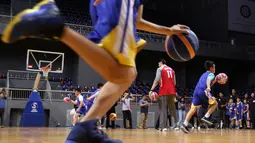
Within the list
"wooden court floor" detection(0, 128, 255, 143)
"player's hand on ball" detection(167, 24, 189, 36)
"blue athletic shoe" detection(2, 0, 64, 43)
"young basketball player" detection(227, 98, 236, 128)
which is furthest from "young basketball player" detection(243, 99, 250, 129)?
"blue athletic shoe" detection(2, 0, 64, 43)

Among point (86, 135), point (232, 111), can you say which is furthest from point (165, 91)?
point (232, 111)

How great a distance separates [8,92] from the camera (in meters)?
14.1

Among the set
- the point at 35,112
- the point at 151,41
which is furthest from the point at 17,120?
the point at 151,41

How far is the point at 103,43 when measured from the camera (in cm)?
197

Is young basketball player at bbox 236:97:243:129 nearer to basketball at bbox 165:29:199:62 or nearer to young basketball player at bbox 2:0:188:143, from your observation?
basketball at bbox 165:29:199:62

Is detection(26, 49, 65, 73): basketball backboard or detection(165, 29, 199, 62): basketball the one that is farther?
detection(26, 49, 65, 73): basketball backboard

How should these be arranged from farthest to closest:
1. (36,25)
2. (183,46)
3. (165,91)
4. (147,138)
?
1. (165,91)
2. (147,138)
3. (183,46)
4. (36,25)

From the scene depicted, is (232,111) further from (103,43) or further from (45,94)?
(103,43)

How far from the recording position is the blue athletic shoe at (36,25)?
64.5 inches

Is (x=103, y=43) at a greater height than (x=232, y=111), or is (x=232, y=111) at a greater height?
(x=103, y=43)

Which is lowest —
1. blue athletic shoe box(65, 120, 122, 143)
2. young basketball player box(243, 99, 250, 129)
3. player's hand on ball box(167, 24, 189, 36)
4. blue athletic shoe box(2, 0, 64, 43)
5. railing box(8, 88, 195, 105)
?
young basketball player box(243, 99, 250, 129)

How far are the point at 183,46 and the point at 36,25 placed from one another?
57.0 inches

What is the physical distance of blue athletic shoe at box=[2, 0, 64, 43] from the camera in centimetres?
164

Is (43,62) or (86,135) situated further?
(43,62)
